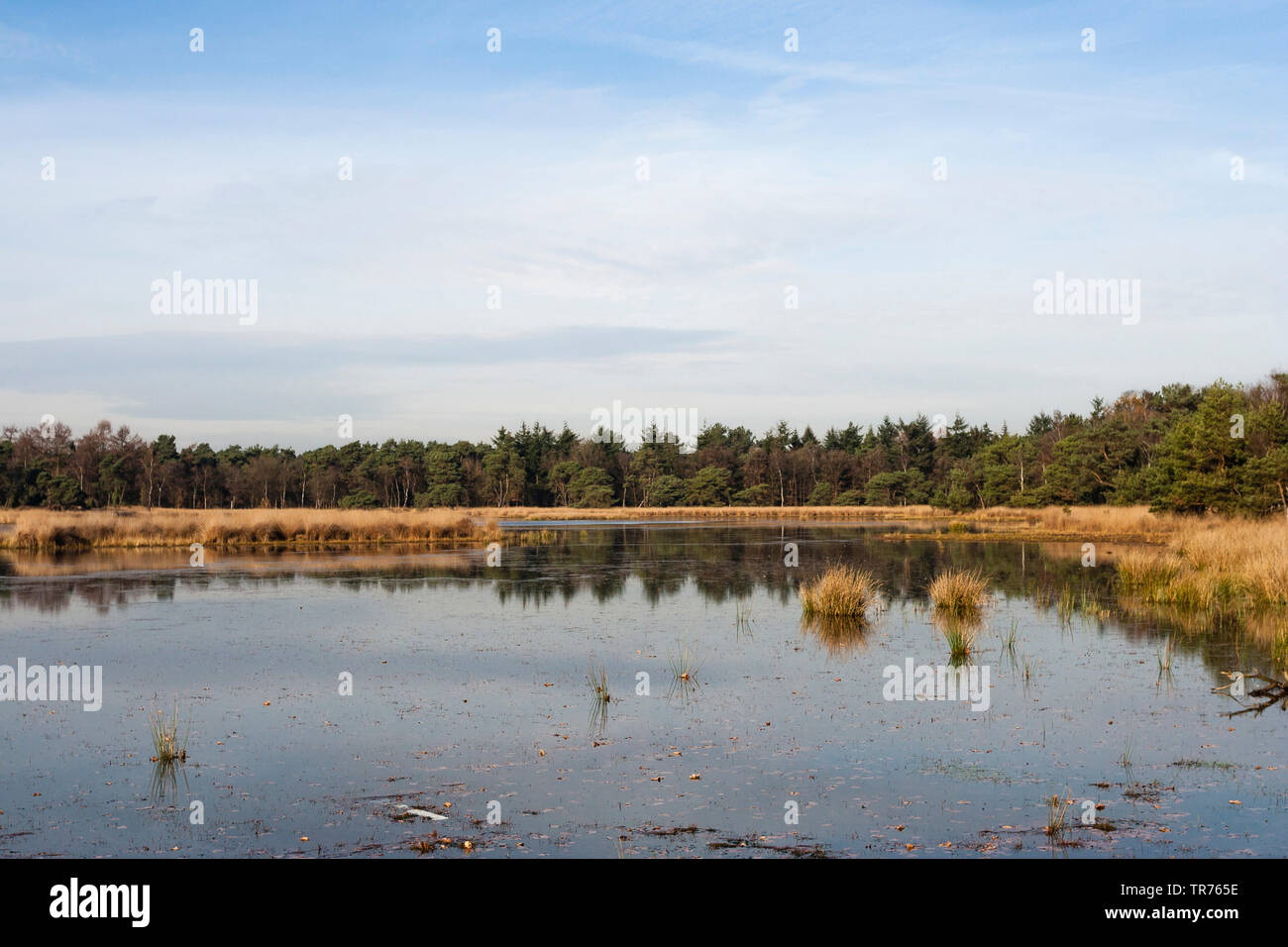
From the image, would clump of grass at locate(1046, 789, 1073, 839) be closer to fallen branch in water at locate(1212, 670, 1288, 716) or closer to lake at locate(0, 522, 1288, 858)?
lake at locate(0, 522, 1288, 858)

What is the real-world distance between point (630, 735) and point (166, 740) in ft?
15.1

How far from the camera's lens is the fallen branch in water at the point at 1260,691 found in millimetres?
11414

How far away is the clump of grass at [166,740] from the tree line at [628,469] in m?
58.9

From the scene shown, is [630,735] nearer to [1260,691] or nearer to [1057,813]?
[1057,813]

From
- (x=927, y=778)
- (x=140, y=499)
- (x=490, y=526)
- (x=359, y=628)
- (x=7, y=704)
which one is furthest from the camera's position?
(x=140, y=499)

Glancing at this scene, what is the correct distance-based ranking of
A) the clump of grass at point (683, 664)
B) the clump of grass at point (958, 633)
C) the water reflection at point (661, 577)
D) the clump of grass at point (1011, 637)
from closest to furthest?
the clump of grass at point (683, 664) → the clump of grass at point (958, 633) → the clump of grass at point (1011, 637) → the water reflection at point (661, 577)

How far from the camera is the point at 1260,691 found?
11.9 metres

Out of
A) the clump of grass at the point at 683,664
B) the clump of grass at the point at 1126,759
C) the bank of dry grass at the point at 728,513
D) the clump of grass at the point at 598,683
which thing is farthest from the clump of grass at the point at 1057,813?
the bank of dry grass at the point at 728,513

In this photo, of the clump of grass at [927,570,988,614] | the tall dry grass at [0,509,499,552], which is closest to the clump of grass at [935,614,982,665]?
the clump of grass at [927,570,988,614]

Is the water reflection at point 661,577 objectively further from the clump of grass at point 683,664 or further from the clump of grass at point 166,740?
the clump of grass at point 166,740
